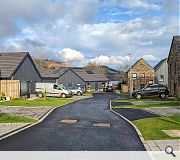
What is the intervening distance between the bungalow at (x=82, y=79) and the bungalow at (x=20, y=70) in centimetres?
2461

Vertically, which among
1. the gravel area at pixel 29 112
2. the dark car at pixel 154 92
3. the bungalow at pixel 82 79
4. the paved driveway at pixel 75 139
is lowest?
the paved driveway at pixel 75 139

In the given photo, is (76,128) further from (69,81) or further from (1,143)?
(69,81)

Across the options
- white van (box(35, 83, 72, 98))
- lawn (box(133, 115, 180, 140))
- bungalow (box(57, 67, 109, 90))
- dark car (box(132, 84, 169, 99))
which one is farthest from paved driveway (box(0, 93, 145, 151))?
bungalow (box(57, 67, 109, 90))

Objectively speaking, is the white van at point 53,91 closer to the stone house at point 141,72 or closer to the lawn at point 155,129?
the stone house at point 141,72

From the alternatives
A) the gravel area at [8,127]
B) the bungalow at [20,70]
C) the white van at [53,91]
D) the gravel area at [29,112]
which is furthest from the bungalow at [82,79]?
the gravel area at [8,127]

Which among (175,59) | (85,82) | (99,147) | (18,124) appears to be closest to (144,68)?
(85,82)

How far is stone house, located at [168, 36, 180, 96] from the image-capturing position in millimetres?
42750

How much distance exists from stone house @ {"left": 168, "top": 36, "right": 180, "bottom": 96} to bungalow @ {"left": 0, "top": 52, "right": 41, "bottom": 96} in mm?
19283

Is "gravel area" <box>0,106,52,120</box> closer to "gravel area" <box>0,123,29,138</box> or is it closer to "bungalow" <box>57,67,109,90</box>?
"gravel area" <box>0,123,29,138</box>

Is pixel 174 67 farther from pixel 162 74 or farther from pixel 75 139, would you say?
pixel 75 139

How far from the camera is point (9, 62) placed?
40.7 m

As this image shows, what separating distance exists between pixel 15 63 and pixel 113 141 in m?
31.4

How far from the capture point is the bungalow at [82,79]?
73.3 metres

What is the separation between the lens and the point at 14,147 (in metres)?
9.96
